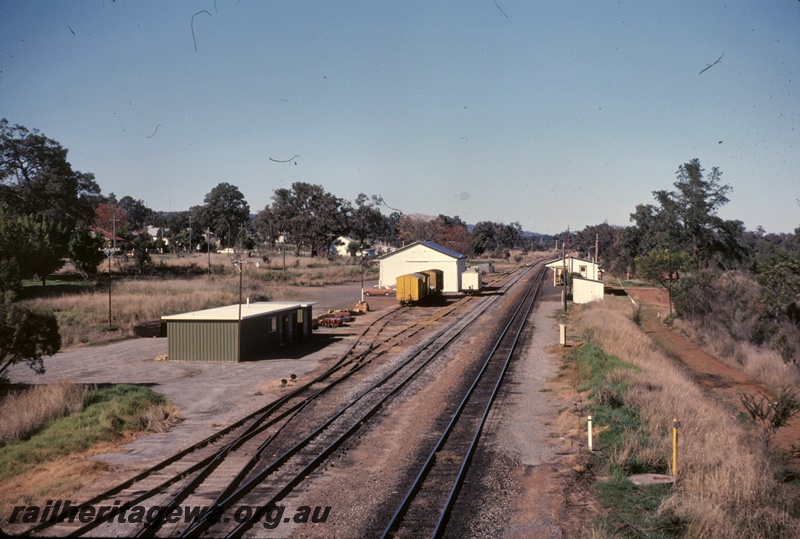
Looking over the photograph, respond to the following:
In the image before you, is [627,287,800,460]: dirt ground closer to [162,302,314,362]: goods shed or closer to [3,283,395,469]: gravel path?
[3,283,395,469]: gravel path

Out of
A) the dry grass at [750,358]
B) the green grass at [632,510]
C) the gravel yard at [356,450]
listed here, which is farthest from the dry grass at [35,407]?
the dry grass at [750,358]

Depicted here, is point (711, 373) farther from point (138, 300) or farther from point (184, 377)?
point (138, 300)

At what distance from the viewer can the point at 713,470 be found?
12883mm

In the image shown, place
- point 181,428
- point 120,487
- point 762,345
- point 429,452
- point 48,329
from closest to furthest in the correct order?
1. point 120,487
2. point 429,452
3. point 181,428
4. point 48,329
5. point 762,345

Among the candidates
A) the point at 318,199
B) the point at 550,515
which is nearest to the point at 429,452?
the point at 550,515

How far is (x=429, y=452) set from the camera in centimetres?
1479

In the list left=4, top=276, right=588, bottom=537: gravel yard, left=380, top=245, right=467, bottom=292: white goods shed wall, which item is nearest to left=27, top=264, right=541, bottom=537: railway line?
left=4, top=276, right=588, bottom=537: gravel yard

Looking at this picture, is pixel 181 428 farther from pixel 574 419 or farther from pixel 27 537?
pixel 574 419

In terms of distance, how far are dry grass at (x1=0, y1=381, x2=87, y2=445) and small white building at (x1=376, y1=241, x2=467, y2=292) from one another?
43672mm

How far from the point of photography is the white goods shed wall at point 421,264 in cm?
6188

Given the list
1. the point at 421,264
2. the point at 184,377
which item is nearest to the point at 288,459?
the point at 184,377

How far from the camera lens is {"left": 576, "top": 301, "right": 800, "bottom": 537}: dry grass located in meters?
10.6

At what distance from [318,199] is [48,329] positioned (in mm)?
106496

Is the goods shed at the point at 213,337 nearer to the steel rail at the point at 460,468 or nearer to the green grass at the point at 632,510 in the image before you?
the steel rail at the point at 460,468
